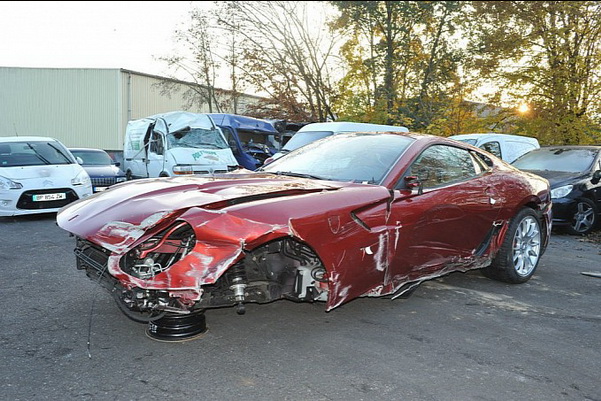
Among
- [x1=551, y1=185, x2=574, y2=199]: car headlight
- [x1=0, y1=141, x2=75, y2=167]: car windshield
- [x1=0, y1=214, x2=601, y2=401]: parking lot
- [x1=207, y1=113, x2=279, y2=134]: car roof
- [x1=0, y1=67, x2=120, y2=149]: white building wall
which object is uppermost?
[x1=0, y1=67, x2=120, y2=149]: white building wall

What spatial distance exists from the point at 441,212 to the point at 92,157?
40.2 ft

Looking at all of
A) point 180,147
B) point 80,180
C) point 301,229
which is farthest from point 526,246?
point 180,147

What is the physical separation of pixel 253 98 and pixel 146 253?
23.7 metres

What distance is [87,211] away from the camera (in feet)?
11.1

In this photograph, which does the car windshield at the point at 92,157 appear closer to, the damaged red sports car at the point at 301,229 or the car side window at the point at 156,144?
the car side window at the point at 156,144

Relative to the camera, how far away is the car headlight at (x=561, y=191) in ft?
26.8

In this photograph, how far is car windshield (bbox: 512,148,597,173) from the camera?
8.73 m

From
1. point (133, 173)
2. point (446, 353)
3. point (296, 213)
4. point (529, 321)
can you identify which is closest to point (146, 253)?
point (296, 213)

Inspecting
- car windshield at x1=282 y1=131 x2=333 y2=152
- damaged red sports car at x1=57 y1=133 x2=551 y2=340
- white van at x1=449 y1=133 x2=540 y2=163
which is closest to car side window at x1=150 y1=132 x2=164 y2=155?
car windshield at x1=282 y1=131 x2=333 y2=152

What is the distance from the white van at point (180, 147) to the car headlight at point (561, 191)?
21.9ft

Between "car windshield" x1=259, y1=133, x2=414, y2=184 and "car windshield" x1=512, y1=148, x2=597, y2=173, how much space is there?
581cm

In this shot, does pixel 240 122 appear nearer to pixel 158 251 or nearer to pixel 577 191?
pixel 577 191

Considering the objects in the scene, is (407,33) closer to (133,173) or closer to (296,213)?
Result: (133,173)

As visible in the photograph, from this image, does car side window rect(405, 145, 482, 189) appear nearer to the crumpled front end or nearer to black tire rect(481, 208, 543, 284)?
black tire rect(481, 208, 543, 284)
